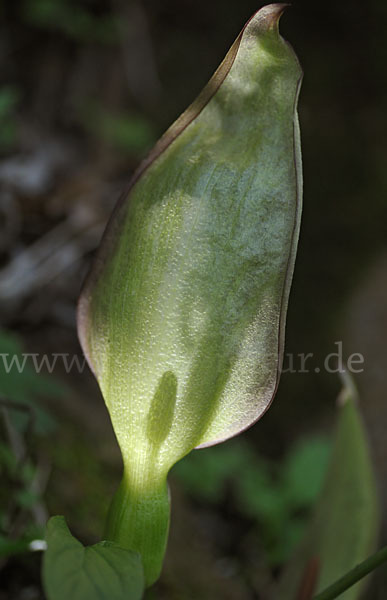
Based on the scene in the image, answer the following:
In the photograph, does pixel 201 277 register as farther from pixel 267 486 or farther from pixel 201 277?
pixel 267 486

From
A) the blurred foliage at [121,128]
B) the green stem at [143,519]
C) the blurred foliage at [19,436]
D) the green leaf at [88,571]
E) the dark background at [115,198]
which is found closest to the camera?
the green leaf at [88,571]

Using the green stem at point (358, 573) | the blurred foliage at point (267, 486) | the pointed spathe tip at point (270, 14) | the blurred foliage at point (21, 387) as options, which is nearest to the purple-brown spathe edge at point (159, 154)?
the pointed spathe tip at point (270, 14)

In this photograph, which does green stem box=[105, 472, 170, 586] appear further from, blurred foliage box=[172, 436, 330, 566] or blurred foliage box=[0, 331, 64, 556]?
blurred foliage box=[172, 436, 330, 566]

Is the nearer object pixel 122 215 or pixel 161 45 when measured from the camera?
pixel 122 215

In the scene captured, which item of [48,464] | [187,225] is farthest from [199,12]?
[187,225]

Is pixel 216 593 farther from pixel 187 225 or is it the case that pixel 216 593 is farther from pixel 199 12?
pixel 199 12

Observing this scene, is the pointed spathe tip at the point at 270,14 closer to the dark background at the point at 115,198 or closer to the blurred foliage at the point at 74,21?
the dark background at the point at 115,198
